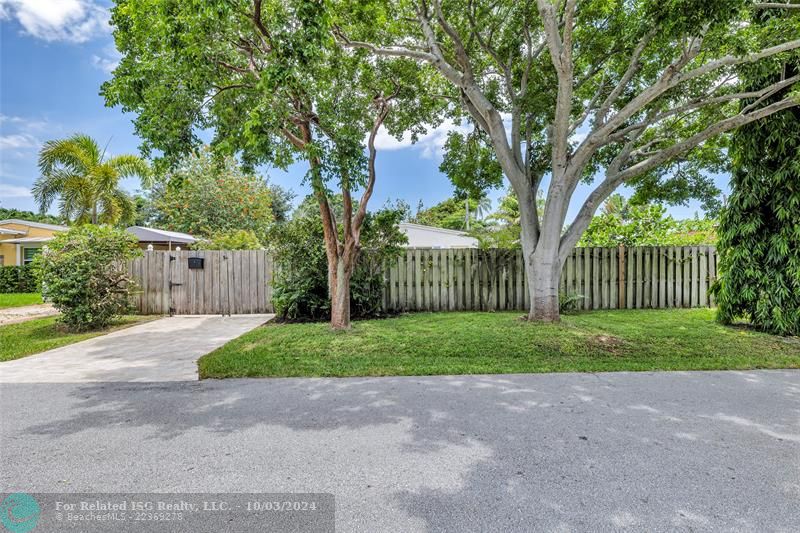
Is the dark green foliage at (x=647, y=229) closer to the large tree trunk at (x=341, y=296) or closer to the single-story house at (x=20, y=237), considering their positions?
the large tree trunk at (x=341, y=296)

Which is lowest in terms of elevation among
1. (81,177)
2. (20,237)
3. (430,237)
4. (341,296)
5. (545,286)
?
(341,296)

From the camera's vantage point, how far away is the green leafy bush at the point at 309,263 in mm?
8312

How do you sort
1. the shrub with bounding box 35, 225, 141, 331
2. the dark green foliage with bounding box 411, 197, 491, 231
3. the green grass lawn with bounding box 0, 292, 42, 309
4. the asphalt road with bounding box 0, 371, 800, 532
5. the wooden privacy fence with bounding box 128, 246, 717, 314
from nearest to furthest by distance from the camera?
the asphalt road with bounding box 0, 371, 800, 532 → the shrub with bounding box 35, 225, 141, 331 → the wooden privacy fence with bounding box 128, 246, 717, 314 → the green grass lawn with bounding box 0, 292, 42, 309 → the dark green foliage with bounding box 411, 197, 491, 231

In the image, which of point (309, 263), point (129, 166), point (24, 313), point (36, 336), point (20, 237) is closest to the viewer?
point (36, 336)

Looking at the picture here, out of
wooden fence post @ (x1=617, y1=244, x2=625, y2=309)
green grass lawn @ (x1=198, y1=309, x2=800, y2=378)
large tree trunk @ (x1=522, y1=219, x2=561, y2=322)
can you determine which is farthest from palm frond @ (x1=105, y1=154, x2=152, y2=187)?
wooden fence post @ (x1=617, y1=244, x2=625, y2=309)

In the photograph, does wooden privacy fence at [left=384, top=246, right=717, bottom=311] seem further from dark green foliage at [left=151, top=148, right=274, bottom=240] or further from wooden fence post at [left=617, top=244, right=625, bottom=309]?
dark green foliage at [left=151, top=148, right=274, bottom=240]

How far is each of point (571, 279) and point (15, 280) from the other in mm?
21724

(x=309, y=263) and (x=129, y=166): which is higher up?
(x=129, y=166)

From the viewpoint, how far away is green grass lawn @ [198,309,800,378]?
4.79 m

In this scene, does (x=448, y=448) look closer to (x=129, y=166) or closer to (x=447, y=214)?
(x=129, y=166)

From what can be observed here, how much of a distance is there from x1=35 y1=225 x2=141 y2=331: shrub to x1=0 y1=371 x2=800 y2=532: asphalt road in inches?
154

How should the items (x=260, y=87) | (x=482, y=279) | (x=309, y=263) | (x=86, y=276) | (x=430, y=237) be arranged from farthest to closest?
(x=430, y=237) < (x=482, y=279) < (x=309, y=263) < (x=86, y=276) < (x=260, y=87)

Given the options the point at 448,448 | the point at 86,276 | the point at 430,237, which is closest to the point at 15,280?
the point at 86,276

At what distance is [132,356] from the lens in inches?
222
